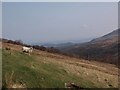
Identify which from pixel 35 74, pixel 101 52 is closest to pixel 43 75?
pixel 35 74

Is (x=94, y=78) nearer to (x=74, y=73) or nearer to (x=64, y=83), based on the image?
(x=74, y=73)

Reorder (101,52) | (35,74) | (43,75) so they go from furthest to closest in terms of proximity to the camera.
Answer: (101,52) < (43,75) < (35,74)

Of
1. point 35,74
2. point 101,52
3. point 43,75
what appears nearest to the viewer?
point 35,74

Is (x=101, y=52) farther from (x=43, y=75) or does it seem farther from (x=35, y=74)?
(x=35, y=74)

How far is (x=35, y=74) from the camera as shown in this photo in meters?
17.7

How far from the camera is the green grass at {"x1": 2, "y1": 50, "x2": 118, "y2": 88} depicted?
16.5 m

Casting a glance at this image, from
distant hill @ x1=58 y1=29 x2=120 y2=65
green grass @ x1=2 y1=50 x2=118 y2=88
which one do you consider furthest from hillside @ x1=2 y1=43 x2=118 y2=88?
distant hill @ x1=58 y1=29 x2=120 y2=65

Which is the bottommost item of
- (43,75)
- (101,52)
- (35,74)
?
(101,52)

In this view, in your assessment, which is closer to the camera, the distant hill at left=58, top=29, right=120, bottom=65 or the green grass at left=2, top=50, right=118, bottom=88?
the green grass at left=2, top=50, right=118, bottom=88

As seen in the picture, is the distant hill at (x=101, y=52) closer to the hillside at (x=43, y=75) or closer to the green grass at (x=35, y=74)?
the hillside at (x=43, y=75)

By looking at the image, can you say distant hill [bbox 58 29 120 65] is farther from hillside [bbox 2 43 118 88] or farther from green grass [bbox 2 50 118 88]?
green grass [bbox 2 50 118 88]

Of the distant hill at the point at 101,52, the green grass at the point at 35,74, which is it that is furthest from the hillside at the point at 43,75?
the distant hill at the point at 101,52

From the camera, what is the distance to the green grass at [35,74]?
16.5 meters

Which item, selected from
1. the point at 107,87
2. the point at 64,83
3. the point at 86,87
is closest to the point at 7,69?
the point at 64,83
